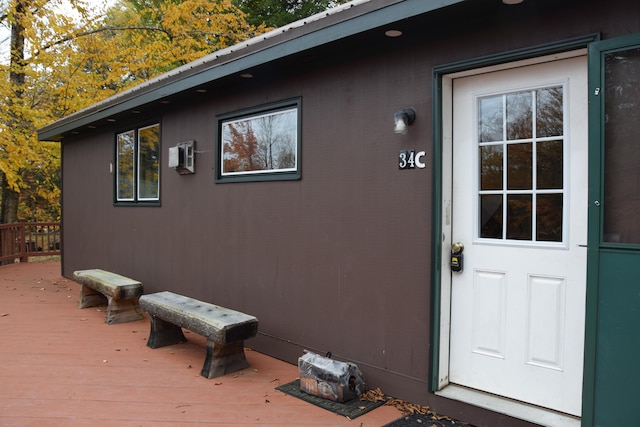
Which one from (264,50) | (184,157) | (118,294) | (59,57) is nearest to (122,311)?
(118,294)

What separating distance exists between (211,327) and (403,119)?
82.6 inches

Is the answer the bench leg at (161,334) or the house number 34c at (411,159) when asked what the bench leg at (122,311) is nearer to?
the bench leg at (161,334)

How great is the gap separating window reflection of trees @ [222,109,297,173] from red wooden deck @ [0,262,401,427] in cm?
178

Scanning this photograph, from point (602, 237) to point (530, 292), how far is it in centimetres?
55

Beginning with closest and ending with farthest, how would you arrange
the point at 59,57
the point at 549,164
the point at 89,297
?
the point at 549,164 < the point at 89,297 < the point at 59,57

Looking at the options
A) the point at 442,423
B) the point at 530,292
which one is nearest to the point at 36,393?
the point at 442,423

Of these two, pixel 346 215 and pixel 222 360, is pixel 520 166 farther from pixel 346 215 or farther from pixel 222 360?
pixel 222 360

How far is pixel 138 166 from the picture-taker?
21.0 ft

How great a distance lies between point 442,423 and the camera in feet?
9.34

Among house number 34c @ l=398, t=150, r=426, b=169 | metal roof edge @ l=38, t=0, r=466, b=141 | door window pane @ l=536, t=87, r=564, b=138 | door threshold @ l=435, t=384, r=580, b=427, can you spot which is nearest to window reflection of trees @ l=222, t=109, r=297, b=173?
metal roof edge @ l=38, t=0, r=466, b=141

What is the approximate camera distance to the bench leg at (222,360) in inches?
144

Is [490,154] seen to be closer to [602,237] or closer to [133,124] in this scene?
[602,237]

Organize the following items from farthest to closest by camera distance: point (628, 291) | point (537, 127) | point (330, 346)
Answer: point (330, 346) → point (537, 127) → point (628, 291)

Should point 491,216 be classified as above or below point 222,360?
above
